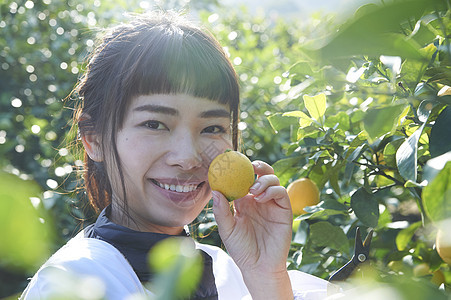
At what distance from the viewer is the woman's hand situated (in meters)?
1.15

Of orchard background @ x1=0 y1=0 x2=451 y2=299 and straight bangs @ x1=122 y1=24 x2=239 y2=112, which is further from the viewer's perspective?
straight bangs @ x1=122 y1=24 x2=239 y2=112

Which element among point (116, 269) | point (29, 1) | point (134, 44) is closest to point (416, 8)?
point (116, 269)

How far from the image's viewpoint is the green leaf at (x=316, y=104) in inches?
44.1

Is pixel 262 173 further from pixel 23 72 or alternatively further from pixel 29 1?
pixel 29 1

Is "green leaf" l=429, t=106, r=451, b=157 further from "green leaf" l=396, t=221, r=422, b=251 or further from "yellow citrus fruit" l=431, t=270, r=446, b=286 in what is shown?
"green leaf" l=396, t=221, r=422, b=251

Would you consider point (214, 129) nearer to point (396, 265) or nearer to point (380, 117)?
point (396, 265)

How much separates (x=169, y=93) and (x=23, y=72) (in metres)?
1.61

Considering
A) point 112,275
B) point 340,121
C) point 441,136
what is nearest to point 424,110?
point 441,136

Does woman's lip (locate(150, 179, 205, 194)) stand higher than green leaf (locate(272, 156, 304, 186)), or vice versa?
woman's lip (locate(150, 179, 205, 194))

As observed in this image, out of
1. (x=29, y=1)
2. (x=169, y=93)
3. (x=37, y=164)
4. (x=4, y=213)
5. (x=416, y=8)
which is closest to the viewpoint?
(x=4, y=213)

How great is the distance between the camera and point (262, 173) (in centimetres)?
129

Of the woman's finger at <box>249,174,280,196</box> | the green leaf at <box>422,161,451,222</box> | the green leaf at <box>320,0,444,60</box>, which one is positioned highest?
the green leaf at <box>320,0,444,60</box>

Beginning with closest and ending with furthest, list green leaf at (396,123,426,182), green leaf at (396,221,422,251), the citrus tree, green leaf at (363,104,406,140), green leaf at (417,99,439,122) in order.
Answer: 1. the citrus tree
2. green leaf at (363,104,406,140)
3. green leaf at (396,123,426,182)
4. green leaf at (417,99,439,122)
5. green leaf at (396,221,422,251)

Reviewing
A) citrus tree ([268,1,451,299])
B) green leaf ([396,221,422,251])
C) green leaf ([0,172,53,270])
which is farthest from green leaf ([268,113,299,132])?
green leaf ([0,172,53,270])
